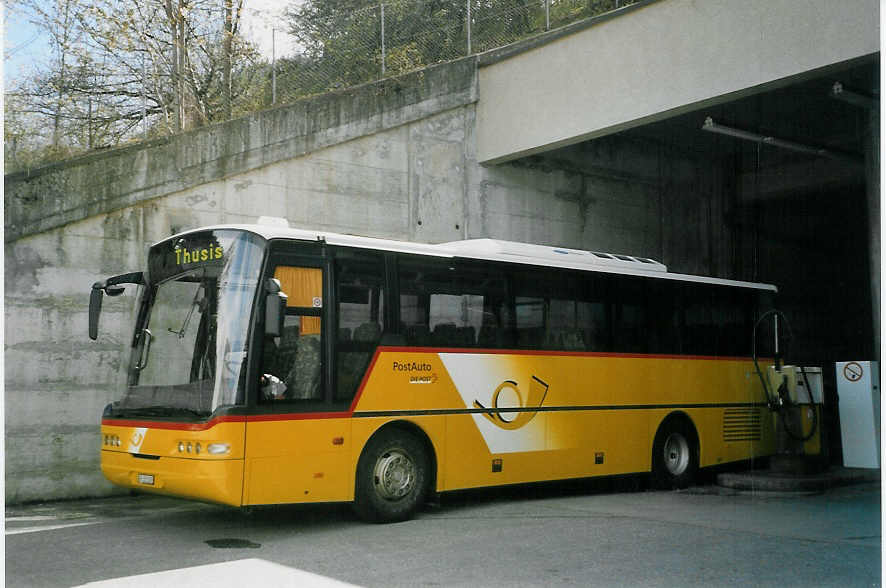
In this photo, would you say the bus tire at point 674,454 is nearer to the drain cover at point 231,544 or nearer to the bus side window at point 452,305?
the bus side window at point 452,305

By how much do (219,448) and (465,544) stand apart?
8.19ft

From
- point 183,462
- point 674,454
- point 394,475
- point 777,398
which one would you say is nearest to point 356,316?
point 394,475

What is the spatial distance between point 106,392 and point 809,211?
17628mm

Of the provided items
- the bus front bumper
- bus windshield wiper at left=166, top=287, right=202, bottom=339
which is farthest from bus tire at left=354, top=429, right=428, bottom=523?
bus windshield wiper at left=166, top=287, right=202, bottom=339

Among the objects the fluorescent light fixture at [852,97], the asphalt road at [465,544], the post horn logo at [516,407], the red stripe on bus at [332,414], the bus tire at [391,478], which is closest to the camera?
the asphalt road at [465,544]

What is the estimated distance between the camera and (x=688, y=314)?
47.3 feet

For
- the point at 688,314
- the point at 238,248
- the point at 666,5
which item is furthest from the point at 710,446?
the point at 238,248

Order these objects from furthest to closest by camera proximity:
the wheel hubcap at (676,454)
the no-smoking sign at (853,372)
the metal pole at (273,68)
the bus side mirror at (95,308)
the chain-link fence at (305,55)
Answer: the metal pole at (273,68), the chain-link fence at (305,55), the wheel hubcap at (676,454), the no-smoking sign at (853,372), the bus side mirror at (95,308)

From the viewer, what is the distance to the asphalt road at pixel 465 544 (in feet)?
24.7

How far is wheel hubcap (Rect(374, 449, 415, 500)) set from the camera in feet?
33.9

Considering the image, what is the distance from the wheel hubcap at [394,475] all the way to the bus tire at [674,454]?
469 cm

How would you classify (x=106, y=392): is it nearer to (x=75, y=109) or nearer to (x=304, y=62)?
(x=75, y=109)

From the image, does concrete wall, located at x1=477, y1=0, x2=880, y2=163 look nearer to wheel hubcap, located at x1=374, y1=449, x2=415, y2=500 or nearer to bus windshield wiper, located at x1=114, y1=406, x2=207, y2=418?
wheel hubcap, located at x1=374, y1=449, x2=415, y2=500

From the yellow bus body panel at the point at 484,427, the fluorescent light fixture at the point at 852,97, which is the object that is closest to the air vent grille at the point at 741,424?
the yellow bus body panel at the point at 484,427
